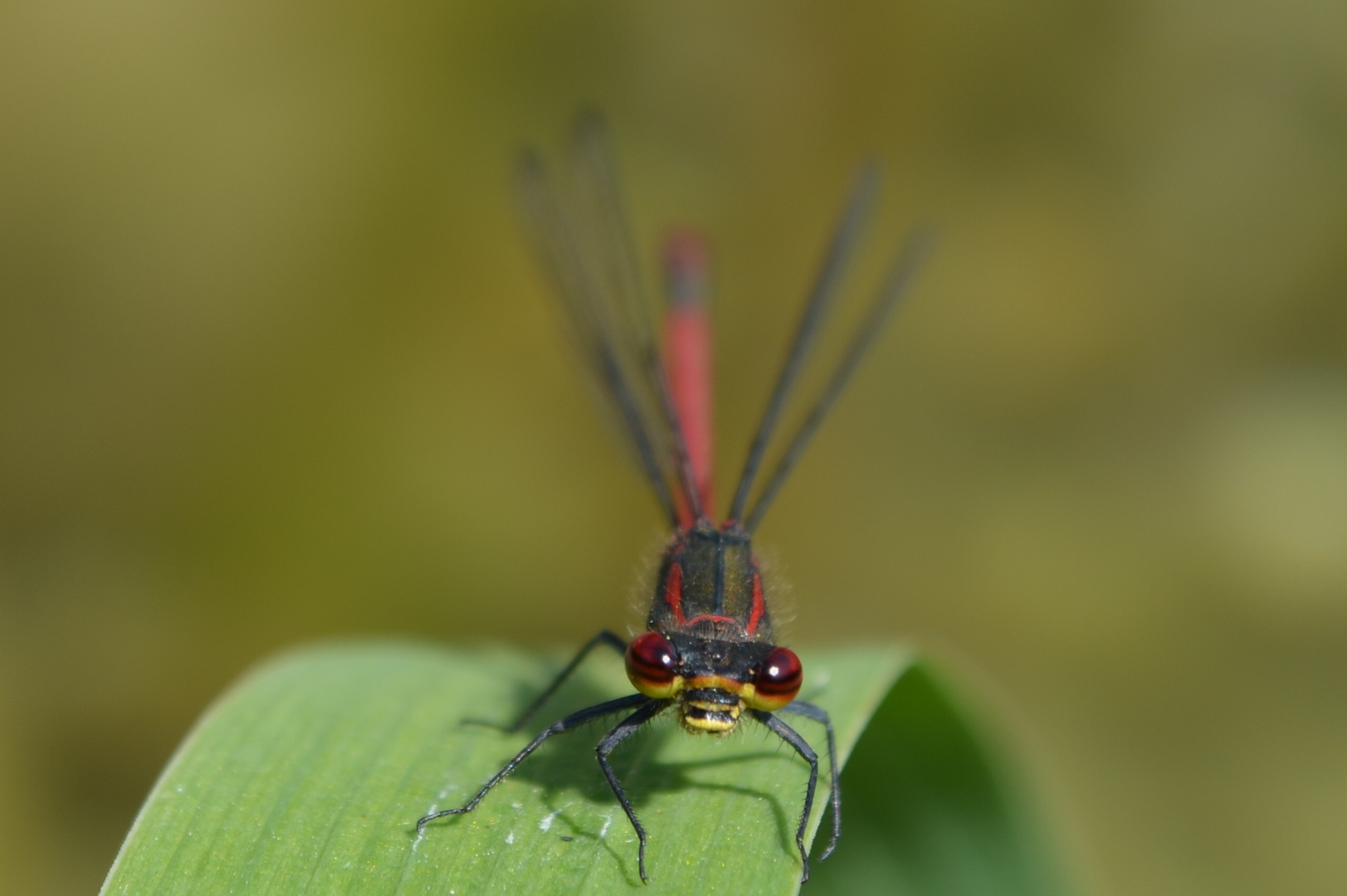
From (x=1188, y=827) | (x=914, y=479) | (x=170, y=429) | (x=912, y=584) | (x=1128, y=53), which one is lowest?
(x=1188, y=827)

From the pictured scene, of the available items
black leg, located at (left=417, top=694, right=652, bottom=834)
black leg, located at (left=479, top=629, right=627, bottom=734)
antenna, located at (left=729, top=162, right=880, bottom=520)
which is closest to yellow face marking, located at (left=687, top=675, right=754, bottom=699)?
black leg, located at (left=417, top=694, right=652, bottom=834)

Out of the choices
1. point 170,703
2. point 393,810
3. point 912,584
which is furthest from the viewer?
point 912,584

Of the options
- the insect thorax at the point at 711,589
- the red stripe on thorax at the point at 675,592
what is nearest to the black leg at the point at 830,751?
the insect thorax at the point at 711,589

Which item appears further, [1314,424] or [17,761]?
[1314,424]

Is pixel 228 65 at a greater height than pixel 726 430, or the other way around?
pixel 228 65

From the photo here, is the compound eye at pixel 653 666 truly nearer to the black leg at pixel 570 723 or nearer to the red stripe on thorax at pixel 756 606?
the black leg at pixel 570 723

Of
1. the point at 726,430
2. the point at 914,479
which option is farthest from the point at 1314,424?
the point at 726,430

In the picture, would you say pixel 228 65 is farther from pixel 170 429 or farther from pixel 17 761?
pixel 17 761
